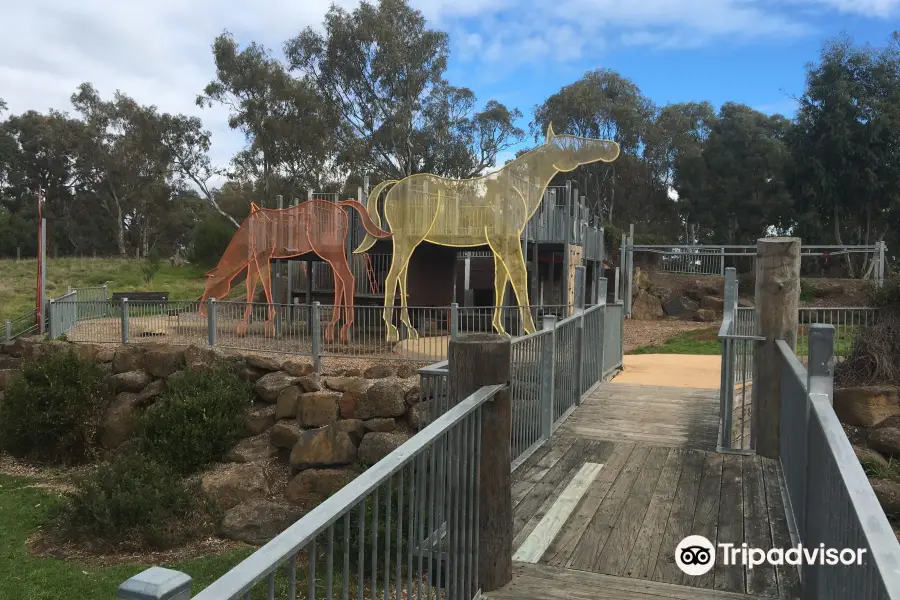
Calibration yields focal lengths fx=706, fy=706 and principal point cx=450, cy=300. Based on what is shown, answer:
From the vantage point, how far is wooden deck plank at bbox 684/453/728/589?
3.92 metres

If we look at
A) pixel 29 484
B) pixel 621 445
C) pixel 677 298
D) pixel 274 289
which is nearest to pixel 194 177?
pixel 274 289

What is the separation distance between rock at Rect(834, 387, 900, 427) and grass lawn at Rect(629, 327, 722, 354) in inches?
278

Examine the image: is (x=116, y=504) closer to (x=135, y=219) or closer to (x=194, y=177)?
(x=194, y=177)

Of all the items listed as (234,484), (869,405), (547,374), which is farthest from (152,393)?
(869,405)

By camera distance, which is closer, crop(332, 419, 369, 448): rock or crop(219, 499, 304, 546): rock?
crop(219, 499, 304, 546): rock

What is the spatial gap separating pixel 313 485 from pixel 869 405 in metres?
7.45

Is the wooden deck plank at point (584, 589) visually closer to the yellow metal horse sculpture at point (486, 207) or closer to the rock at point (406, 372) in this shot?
the rock at point (406, 372)

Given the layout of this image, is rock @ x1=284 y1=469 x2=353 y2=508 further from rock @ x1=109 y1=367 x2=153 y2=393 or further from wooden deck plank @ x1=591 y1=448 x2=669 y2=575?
wooden deck plank @ x1=591 y1=448 x2=669 y2=575

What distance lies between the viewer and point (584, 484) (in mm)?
5438

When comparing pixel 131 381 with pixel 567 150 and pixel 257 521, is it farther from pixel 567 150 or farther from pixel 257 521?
pixel 567 150

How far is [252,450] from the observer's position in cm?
1159

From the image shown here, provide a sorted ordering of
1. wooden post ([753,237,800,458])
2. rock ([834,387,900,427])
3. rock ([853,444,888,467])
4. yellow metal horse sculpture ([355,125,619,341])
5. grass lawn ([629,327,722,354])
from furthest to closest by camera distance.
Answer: grass lawn ([629,327,722,354])
yellow metal horse sculpture ([355,125,619,341])
rock ([834,387,900,427])
rock ([853,444,888,467])
wooden post ([753,237,800,458])

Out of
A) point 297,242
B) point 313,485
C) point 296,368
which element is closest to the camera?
point 313,485

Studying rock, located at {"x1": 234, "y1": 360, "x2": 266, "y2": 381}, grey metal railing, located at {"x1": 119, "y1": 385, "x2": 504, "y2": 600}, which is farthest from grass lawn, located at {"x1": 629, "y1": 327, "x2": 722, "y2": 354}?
grey metal railing, located at {"x1": 119, "y1": 385, "x2": 504, "y2": 600}
